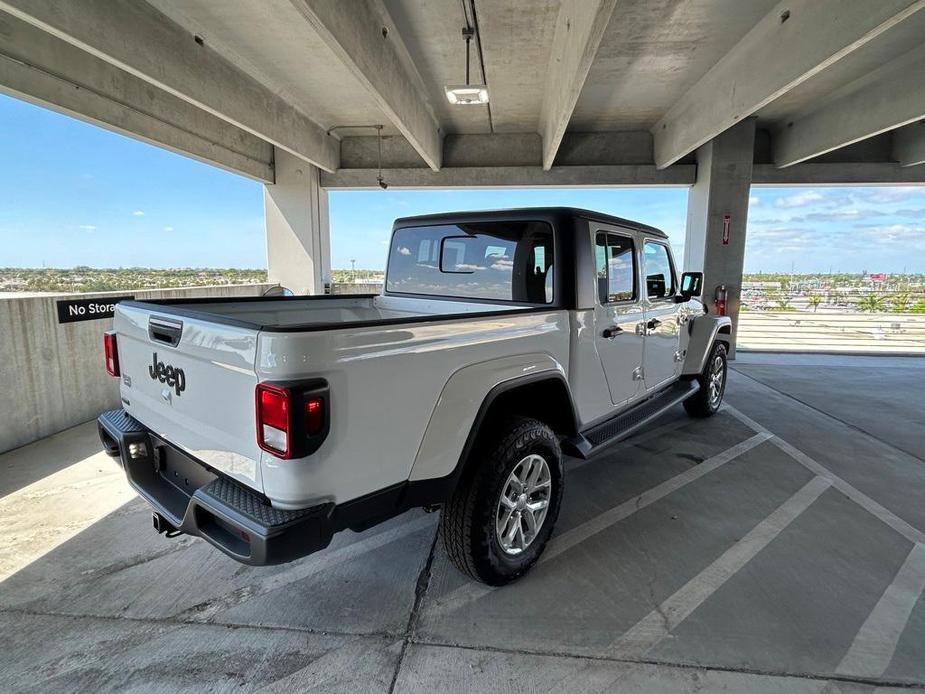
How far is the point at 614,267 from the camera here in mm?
3318

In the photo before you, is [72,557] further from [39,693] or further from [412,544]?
[412,544]

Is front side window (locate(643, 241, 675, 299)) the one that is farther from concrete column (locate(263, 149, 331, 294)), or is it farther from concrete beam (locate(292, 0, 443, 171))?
concrete column (locate(263, 149, 331, 294))

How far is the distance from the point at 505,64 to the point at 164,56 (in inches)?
172

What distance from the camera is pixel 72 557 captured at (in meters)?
2.72

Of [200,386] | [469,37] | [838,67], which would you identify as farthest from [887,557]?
[838,67]

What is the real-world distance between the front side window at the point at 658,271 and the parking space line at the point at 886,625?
7.48 feet

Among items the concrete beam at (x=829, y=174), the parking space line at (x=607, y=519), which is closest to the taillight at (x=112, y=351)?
the parking space line at (x=607, y=519)

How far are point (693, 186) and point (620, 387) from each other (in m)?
8.22

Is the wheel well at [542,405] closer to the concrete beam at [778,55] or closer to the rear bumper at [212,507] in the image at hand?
the rear bumper at [212,507]

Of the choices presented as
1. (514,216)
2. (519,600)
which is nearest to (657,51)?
(514,216)

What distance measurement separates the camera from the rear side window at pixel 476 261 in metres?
2.96

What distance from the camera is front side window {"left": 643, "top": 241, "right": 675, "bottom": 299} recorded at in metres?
3.87

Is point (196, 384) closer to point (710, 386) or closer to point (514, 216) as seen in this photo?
point (514, 216)

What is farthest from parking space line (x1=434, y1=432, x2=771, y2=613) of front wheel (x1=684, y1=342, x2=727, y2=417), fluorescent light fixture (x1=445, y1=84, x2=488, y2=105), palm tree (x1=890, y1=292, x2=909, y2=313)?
palm tree (x1=890, y1=292, x2=909, y2=313)
